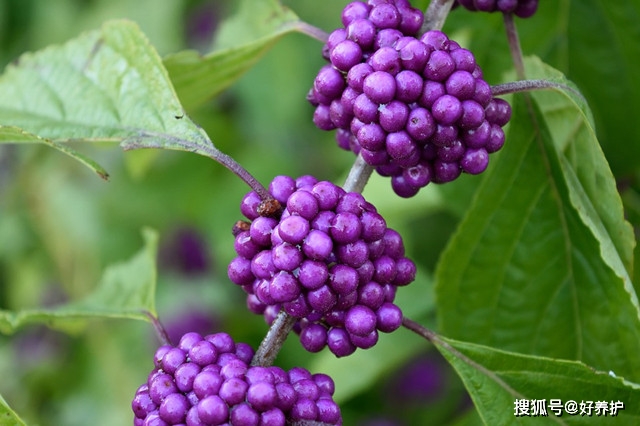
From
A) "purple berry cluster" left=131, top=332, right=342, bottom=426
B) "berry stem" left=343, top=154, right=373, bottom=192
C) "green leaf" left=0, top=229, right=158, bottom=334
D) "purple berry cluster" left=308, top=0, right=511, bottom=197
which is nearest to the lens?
"purple berry cluster" left=131, top=332, right=342, bottom=426

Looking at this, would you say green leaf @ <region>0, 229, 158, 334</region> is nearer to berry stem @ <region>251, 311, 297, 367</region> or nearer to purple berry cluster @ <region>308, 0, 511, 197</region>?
berry stem @ <region>251, 311, 297, 367</region>

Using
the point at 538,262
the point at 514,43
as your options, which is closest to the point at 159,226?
the point at 538,262

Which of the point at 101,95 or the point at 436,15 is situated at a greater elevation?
the point at 436,15

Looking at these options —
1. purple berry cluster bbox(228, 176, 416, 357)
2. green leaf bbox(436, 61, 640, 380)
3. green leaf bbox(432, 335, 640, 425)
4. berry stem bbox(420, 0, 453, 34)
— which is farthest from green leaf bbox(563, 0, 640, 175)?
purple berry cluster bbox(228, 176, 416, 357)

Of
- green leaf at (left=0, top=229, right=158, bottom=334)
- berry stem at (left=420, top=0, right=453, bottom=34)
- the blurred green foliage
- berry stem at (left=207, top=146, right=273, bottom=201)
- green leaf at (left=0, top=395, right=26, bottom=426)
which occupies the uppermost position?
berry stem at (left=420, top=0, right=453, bottom=34)

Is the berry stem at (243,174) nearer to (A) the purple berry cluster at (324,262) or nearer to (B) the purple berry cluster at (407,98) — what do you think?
(A) the purple berry cluster at (324,262)

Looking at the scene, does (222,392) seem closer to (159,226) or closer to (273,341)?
(273,341)
